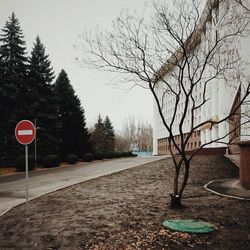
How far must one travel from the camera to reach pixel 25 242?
684 centimetres

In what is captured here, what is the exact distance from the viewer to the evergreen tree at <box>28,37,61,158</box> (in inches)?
1334

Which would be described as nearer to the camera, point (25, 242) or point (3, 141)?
point (25, 242)

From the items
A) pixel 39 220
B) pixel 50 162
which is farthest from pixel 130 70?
pixel 50 162

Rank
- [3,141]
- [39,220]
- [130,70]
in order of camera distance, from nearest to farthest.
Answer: [39,220], [130,70], [3,141]

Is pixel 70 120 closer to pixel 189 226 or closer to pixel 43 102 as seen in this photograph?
pixel 43 102

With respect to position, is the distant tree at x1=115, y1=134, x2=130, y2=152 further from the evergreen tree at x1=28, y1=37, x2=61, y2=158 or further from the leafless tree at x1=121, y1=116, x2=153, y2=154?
the evergreen tree at x1=28, y1=37, x2=61, y2=158

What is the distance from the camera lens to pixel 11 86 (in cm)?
3039

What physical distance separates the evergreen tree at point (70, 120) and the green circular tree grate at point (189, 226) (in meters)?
31.9

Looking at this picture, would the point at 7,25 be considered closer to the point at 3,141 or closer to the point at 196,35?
the point at 3,141

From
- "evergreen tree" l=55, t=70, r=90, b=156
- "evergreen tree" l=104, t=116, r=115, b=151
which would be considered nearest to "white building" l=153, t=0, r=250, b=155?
"evergreen tree" l=104, t=116, r=115, b=151

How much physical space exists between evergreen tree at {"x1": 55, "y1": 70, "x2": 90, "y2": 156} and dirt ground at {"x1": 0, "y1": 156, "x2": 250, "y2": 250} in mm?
26552

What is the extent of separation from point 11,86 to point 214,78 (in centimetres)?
1729

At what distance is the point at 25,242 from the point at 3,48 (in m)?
28.6

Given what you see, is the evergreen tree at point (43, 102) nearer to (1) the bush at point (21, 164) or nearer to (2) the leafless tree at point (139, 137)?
(1) the bush at point (21, 164)
